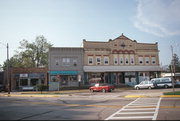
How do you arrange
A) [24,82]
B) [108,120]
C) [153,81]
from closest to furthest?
[108,120], [153,81], [24,82]

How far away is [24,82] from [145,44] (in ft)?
97.3

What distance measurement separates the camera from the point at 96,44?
38.8 metres

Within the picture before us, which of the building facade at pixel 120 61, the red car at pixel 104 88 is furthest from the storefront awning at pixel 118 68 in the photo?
the red car at pixel 104 88

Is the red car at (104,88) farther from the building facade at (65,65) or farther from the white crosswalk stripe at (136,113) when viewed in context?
the white crosswalk stripe at (136,113)

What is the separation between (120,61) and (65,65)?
12460mm

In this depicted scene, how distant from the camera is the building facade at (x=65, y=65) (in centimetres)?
3638

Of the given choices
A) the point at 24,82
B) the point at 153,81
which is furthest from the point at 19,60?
the point at 153,81

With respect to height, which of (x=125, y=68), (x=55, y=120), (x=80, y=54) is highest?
(x=80, y=54)

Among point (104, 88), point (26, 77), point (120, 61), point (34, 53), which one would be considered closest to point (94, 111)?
point (104, 88)

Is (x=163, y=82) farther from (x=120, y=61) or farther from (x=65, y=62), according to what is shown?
(x=65, y=62)

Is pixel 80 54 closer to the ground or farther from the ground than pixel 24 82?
farther from the ground

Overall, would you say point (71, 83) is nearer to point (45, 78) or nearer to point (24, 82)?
point (45, 78)

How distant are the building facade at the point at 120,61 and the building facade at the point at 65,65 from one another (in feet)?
5.03

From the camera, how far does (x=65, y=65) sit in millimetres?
37031
